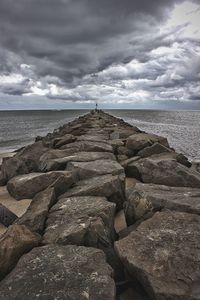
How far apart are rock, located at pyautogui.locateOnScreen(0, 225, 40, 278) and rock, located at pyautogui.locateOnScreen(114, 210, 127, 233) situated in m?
1.15

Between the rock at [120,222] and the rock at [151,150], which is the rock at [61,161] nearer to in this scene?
the rock at [151,150]

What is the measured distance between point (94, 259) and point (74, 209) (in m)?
1.04

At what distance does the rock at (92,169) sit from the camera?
4.94m

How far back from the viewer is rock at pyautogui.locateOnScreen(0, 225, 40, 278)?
→ 2553 mm

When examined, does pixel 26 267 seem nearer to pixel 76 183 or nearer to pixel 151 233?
pixel 151 233

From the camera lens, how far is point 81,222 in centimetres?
310

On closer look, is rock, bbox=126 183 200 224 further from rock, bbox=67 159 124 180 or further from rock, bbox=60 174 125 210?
rock, bbox=67 159 124 180

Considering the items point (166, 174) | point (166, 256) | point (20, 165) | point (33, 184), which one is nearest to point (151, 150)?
point (166, 174)

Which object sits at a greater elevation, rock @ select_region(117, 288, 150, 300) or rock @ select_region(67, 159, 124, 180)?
rock @ select_region(67, 159, 124, 180)

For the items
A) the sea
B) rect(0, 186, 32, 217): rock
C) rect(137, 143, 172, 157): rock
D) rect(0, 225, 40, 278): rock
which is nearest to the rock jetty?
rect(0, 225, 40, 278): rock

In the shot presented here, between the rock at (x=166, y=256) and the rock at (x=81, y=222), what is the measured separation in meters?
0.34

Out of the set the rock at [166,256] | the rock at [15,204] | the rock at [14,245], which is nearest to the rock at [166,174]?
the rock at [166,256]

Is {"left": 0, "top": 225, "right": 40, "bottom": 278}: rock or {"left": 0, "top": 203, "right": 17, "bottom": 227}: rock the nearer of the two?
{"left": 0, "top": 225, "right": 40, "bottom": 278}: rock

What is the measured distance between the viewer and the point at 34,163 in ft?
20.7
